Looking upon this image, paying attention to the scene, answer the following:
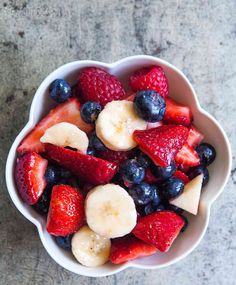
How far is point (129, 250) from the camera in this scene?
3.86 feet

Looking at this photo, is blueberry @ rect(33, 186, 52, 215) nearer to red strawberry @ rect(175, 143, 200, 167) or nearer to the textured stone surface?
the textured stone surface

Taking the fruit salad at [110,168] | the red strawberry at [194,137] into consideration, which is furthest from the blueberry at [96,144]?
the red strawberry at [194,137]

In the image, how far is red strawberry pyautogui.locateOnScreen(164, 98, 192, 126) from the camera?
1216mm

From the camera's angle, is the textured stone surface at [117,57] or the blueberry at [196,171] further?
the textured stone surface at [117,57]

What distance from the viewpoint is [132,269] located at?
4.55 feet

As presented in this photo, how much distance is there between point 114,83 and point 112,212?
11.5 inches

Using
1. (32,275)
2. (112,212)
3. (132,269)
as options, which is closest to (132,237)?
(112,212)

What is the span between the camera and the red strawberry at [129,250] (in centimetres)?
117

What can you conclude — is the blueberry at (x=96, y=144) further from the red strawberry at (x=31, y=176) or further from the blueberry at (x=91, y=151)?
the red strawberry at (x=31, y=176)

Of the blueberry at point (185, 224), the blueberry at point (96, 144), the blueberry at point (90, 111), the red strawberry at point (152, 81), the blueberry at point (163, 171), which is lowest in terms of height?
the blueberry at point (185, 224)

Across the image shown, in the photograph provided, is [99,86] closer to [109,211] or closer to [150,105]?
[150,105]

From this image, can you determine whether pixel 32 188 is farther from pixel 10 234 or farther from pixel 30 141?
pixel 10 234

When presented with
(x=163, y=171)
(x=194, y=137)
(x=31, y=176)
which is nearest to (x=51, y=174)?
(x=31, y=176)

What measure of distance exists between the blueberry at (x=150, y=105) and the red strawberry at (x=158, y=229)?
8.6 inches
